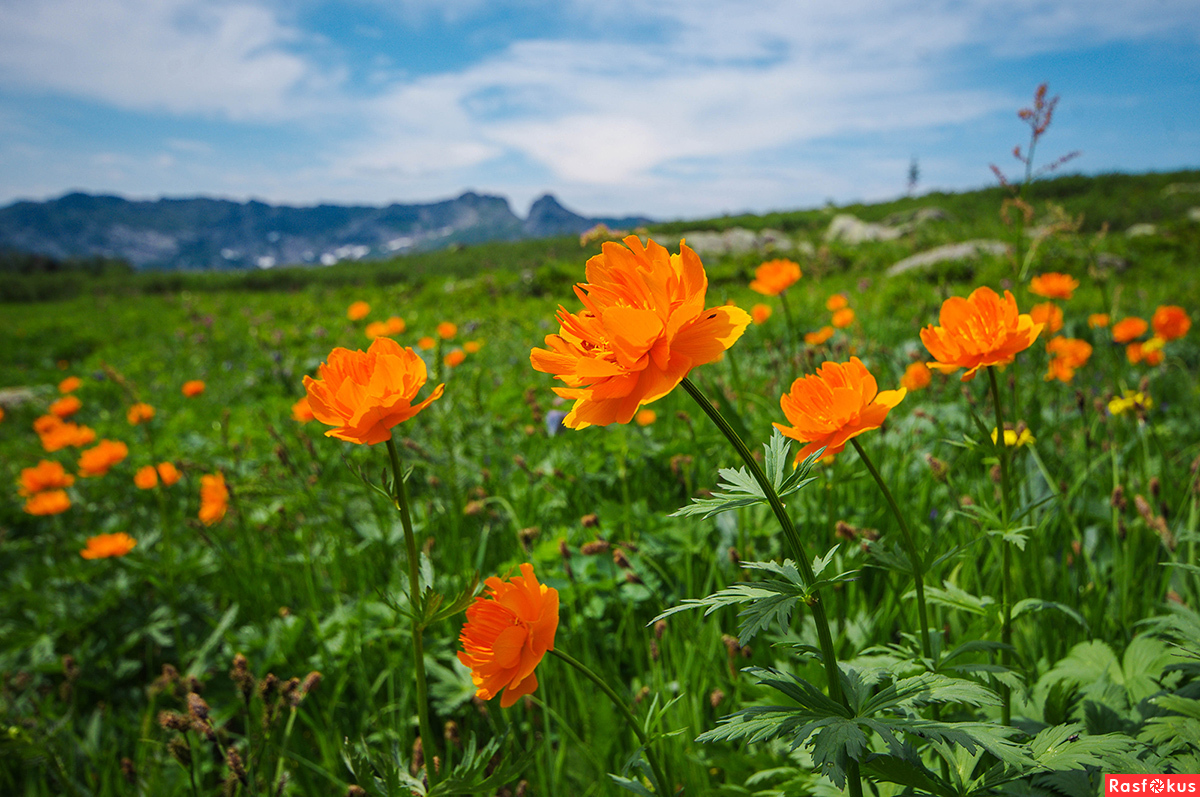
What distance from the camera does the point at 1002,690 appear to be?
831 millimetres

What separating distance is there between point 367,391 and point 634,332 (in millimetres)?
377

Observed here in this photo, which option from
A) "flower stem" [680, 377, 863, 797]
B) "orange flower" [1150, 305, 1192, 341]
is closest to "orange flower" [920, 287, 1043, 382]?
"flower stem" [680, 377, 863, 797]

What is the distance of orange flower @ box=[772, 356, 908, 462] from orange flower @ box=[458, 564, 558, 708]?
37cm

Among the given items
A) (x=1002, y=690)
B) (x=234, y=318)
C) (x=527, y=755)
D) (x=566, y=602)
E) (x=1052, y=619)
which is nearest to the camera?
(x=527, y=755)

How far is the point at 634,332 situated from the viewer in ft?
1.75

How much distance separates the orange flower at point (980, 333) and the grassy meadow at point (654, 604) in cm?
11

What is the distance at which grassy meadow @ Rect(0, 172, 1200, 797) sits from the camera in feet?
2.43

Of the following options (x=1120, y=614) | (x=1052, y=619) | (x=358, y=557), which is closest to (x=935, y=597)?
(x=1052, y=619)

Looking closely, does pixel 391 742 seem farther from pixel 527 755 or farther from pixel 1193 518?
pixel 1193 518

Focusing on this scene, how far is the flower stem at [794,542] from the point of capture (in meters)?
0.54

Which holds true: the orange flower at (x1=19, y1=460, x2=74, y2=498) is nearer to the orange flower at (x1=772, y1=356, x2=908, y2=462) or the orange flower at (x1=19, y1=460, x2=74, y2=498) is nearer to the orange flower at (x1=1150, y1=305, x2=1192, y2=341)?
the orange flower at (x1=772, y1=356, x2=908, y2=462)

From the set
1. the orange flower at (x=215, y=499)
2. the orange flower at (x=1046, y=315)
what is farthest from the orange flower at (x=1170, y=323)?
the orange flower at (x=215, y=499)

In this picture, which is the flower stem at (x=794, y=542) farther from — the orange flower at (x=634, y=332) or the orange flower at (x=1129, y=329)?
the orange flower at (x=1129, y=329)

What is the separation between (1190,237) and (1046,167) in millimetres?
10315
